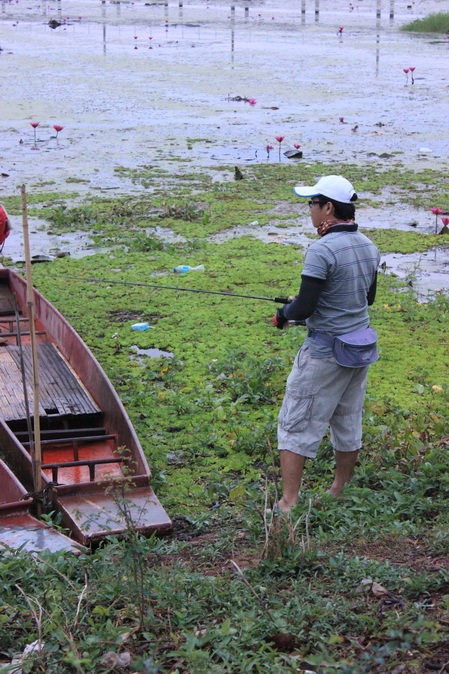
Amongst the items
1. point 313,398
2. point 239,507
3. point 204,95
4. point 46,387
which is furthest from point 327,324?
point 204,95

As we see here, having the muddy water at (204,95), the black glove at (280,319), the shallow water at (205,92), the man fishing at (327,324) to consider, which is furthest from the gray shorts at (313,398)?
the shallow water at (205,92)

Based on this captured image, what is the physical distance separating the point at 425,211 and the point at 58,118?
8.62m

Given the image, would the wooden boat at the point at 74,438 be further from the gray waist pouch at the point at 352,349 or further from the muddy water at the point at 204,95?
the muddy water at the point at 204,95

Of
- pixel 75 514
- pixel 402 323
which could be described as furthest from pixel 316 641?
pixel 402 323

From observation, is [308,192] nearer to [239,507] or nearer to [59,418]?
[239,507]

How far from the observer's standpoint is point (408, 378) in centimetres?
696

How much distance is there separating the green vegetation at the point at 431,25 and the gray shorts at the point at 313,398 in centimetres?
2919

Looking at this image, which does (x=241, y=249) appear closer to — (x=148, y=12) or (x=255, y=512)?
(x=255, y=512)

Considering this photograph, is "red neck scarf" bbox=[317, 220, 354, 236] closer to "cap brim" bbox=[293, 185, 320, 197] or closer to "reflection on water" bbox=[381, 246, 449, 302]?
"cap brim" bbox=[293, 185, 320, 197]

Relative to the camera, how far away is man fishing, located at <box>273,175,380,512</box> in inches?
179

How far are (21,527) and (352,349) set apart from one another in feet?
5.78

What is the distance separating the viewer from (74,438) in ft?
18.6

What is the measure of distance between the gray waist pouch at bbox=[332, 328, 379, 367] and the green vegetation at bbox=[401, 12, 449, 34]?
95.9 ft

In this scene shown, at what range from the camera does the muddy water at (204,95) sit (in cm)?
1459
